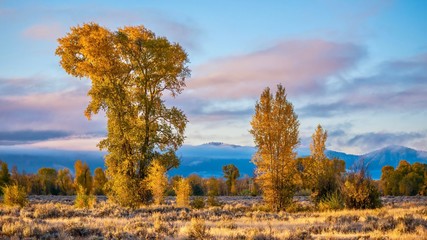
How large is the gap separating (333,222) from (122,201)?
53.5ft

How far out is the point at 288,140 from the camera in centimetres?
3069

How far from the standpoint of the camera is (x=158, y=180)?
99.6 feet

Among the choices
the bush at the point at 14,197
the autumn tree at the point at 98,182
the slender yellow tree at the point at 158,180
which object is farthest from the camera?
the autumn tree at the point at 98,182

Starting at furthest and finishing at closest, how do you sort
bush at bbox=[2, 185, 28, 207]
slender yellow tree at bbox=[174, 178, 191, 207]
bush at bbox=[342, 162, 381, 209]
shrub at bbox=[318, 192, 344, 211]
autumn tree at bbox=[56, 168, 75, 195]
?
1. autumn tree at bbox=[56, 168, 75, 195]
2. bush at bbox=[2, 185, 28, 207]
3. slender yellow tree at bbox=[174, 178, 191, 207]
4. shrub at bbox=[318, 192, 344, 211]
5. bush at bbox=[342, 162, 381, 209]

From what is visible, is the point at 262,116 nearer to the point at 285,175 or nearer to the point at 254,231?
the point at 285,175

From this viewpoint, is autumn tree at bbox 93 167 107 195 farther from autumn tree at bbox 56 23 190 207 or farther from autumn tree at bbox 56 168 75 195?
autumn tree at bbox 56 23 190 207

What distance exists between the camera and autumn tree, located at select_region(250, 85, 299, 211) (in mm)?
30656

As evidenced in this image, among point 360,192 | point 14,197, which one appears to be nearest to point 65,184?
point 14,197

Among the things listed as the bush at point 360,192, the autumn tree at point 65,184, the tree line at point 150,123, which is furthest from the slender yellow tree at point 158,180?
the autumn tree at point 65,184

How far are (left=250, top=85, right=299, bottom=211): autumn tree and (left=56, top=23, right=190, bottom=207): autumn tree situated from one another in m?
5.37

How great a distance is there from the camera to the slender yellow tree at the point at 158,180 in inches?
1195

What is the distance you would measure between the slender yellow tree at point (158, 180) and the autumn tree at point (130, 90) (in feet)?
4.03

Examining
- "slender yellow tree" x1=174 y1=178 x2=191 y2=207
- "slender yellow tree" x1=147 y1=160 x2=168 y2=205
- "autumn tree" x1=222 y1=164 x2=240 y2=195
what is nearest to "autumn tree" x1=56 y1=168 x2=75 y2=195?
"autumn tree" x1=222 y1=164 x2=240 y2=195

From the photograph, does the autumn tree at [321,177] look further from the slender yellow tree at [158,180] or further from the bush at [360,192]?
the slender yellow tree at [158,180]
